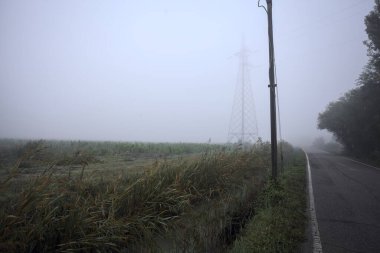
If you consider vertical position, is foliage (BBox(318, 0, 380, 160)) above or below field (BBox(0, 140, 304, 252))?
above

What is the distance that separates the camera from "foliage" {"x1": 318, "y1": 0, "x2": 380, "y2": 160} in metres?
24.1

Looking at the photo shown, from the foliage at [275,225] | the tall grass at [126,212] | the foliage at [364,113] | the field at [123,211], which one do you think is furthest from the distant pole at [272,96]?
the foliage at [364,113]

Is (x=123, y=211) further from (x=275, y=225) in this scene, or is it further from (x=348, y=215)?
(x=348, y=215)

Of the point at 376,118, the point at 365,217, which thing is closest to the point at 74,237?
the point at 365,217

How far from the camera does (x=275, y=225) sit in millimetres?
5859

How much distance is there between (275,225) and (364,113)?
94.6 feet

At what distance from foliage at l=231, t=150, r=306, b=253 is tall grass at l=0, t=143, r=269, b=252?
47 cm

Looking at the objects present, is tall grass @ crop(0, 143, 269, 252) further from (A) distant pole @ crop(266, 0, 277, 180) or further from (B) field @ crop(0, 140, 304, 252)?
(A) distant pole @ crop(266, 0, 277, 180)

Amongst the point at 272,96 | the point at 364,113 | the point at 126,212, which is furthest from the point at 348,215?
the point at 364,113

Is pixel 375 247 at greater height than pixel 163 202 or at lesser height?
lesser

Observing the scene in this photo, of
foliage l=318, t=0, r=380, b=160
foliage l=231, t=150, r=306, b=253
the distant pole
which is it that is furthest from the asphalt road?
foliage l=318, t=0, r=380, b=160

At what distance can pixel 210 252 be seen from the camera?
4496mm

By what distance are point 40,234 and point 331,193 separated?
9910mm

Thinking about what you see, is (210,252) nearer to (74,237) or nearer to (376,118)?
(74,237)
